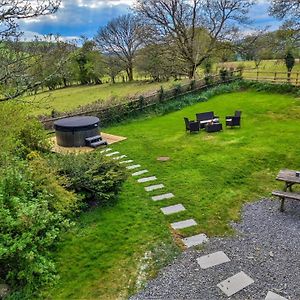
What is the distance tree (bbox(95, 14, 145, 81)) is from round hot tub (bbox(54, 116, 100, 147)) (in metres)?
23.6

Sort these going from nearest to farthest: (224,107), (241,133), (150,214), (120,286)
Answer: (120,286), (150,214), (241,133), (224,107)

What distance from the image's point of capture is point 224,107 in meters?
17.0

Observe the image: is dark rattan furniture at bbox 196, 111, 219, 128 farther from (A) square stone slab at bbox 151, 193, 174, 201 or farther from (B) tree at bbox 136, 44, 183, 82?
(B) tree at bbox 136, 44, 183, 82

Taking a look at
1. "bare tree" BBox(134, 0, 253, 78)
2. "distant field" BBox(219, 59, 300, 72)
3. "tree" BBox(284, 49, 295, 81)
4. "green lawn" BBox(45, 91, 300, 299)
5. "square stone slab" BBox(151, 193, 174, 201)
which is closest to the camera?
"green lawn" BBox(45, 91, 300, 299)

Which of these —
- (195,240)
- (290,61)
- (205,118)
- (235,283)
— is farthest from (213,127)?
(290,61)

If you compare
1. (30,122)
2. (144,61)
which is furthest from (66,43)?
(144,61)

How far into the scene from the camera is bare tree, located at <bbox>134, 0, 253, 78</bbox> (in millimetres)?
22250

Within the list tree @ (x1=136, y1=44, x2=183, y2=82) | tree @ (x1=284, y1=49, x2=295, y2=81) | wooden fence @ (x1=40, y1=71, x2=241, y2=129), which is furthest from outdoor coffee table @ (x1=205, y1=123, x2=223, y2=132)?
tree @ (x1=284, y1=49, x2=295, y2=81)

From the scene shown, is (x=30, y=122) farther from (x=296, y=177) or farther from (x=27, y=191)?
(x=296, y=177)

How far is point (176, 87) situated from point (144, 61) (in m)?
9.35

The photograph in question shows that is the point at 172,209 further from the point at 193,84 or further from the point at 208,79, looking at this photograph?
the point at 208,79

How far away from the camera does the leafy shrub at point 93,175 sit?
264 inches

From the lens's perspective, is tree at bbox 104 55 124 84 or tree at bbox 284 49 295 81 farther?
tree at bbox 104 55 124 84

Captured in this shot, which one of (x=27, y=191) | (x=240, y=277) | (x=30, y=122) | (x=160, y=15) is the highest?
(x=160, y=15)
